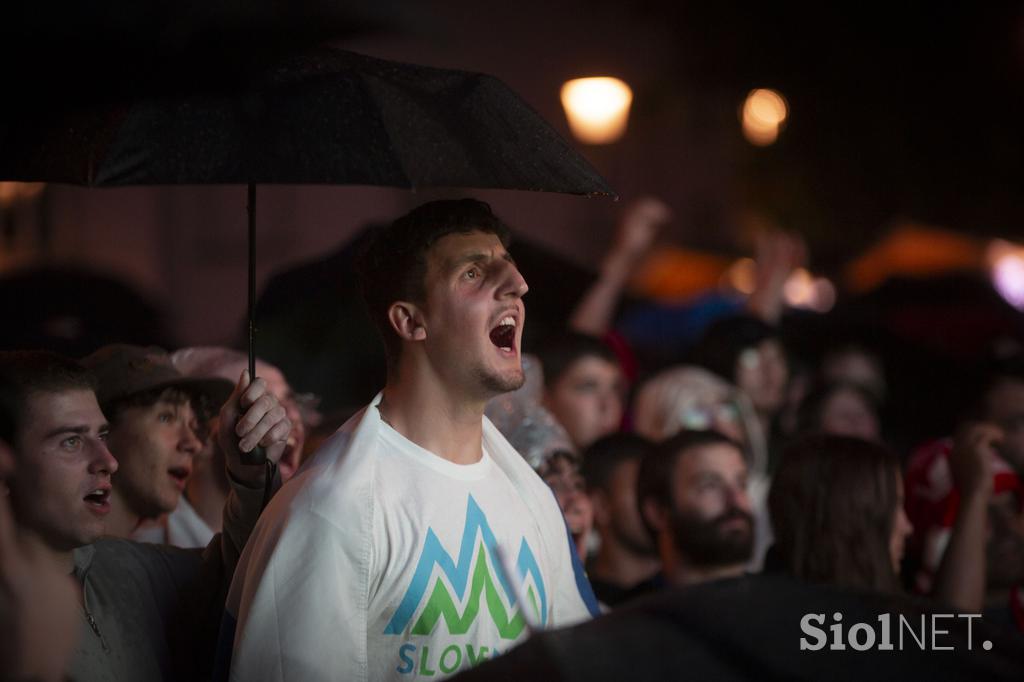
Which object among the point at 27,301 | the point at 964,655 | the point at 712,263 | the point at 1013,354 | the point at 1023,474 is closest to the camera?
the point at 964,655

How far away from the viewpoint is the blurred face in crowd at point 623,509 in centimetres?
661

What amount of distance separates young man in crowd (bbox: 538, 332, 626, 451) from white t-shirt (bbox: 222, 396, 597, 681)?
360 centimetres

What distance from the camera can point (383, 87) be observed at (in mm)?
3549

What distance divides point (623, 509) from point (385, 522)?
3.21 metres

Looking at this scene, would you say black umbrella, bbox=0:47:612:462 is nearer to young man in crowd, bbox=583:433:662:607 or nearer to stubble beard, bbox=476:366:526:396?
stubble beard, bbox=476:366:526:396

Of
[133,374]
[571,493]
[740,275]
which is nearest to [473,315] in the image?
[133,374]

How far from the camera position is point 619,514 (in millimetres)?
6664

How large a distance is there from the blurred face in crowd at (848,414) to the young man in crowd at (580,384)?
153 cm

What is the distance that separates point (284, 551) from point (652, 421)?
4704 millimetres

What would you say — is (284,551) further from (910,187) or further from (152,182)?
(910,187)

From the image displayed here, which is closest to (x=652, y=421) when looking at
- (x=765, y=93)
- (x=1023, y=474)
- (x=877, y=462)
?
(x=1023, y=474)

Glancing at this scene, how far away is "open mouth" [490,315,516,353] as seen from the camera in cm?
401

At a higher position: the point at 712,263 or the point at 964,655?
the point at 712,263

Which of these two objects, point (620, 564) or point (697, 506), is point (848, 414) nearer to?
point (620, 564)
